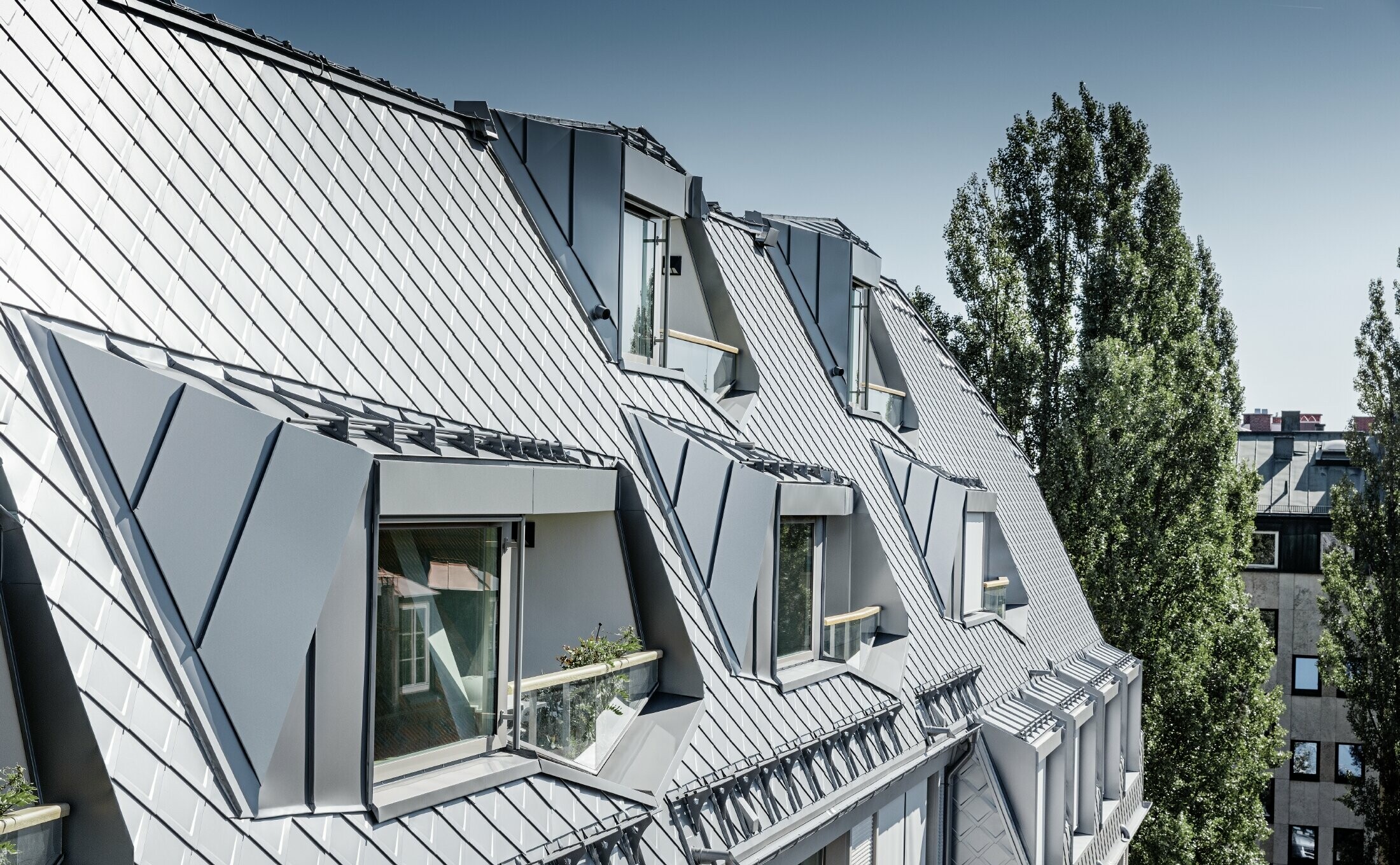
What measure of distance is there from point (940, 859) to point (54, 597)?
12643mm

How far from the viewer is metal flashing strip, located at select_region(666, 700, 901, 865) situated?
30.3 feet

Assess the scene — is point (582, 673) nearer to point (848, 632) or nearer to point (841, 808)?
point (841, 808)

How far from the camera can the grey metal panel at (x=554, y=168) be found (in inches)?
421

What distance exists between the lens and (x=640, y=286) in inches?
451

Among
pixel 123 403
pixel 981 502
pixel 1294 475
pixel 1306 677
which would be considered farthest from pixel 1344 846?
pixel 123 403

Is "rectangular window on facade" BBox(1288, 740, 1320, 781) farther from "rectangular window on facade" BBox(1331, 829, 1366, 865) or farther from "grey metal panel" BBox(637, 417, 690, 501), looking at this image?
"grey metal panel" BBox(637, 417, 690, 501)

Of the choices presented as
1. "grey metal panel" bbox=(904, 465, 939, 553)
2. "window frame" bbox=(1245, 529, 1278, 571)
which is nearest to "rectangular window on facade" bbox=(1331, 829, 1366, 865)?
"window frame" bbox=(1245, 529, 1278, 571)

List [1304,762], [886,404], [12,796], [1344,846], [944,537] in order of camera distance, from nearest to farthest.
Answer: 1. [12,796]
2. [944,537]
3. [886,404]
4. [1344,846]
5. [1304,762]

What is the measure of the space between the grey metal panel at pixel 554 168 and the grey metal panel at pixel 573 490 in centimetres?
271

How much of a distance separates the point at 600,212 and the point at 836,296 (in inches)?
241

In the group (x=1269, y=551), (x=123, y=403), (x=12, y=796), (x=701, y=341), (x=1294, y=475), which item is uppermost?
(x=701, y=341)

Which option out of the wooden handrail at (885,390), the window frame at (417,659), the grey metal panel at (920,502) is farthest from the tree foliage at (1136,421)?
the window frame at (417,659)

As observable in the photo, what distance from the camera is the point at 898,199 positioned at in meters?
21.5

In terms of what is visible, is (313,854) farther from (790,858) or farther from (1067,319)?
(1067,319)
